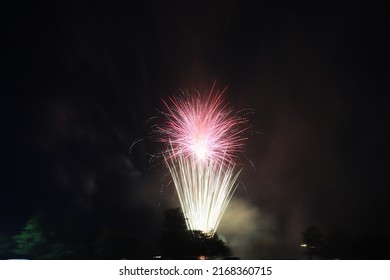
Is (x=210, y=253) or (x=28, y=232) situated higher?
(x=28, y=232)

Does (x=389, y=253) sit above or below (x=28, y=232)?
below

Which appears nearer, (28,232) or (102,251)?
(102,251)
